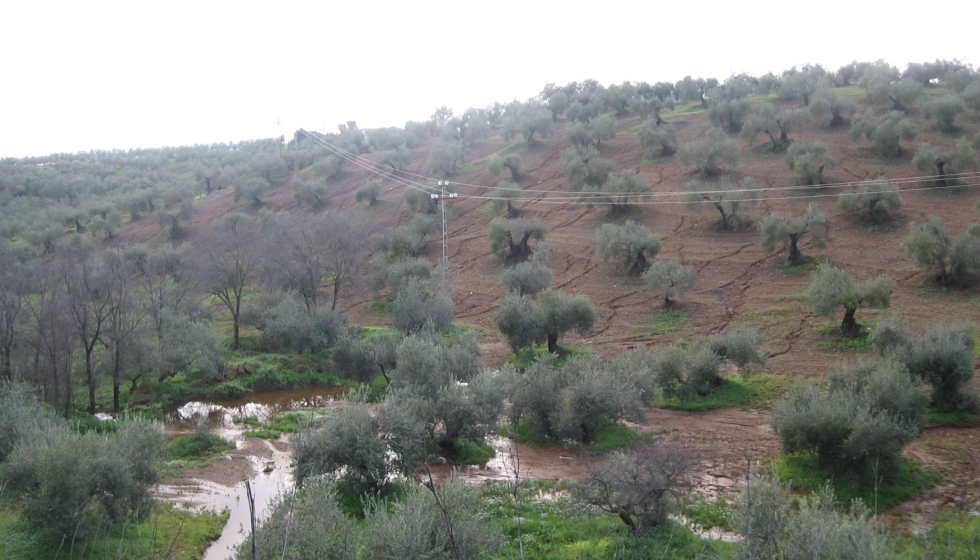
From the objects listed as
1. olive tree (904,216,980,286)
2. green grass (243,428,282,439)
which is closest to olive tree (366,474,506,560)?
green grass (243,428,282,439)

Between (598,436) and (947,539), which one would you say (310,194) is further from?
(947,539)

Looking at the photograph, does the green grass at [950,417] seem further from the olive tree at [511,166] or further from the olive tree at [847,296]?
the olive tree at [511,166]

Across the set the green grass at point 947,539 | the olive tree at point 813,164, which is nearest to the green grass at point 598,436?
the green grass at point 947,539

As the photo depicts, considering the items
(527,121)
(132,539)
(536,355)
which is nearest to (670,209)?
(536,355)

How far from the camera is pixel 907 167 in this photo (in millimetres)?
38062

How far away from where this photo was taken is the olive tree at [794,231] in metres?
30.8

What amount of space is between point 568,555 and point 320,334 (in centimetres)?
1927

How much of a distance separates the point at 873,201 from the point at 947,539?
26615mm

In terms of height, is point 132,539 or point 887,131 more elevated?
point 887,131

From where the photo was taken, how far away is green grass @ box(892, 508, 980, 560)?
10.4 meters

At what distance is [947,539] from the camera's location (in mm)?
11172

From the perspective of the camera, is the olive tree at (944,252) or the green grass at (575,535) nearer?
the green grass at (575,535)

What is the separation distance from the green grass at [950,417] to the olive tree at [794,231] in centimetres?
1540

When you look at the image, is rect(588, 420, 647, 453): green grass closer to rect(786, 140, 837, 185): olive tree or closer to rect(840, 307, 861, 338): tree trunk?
rect(840, 307, 861, 338): tree trunk
